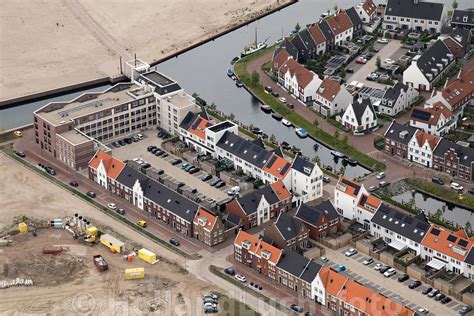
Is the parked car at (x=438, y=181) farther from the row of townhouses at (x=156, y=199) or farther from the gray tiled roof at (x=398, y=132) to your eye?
the row of townhouses at (x=156, y=199)

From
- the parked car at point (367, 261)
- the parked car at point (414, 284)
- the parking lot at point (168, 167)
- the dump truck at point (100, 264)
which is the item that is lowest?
the dump truck at point (100, 264)

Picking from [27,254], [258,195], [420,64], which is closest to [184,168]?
[258,195]

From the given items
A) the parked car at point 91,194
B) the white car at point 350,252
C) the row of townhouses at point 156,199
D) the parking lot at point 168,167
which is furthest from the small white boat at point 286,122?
the white car at point 350,252

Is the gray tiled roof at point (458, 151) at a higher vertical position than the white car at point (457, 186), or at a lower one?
higher

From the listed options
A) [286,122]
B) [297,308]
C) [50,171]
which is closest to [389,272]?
[297,308]

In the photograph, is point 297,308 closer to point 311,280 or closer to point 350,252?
point 311,280

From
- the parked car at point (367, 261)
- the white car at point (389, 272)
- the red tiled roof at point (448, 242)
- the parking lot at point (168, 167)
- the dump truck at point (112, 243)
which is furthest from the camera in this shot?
the parking lot at point (168, 167)
